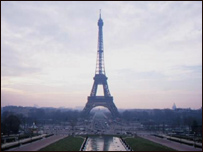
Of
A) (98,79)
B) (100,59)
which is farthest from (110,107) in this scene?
(100,59)

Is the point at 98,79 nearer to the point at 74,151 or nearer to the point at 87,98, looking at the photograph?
the point at 87,98

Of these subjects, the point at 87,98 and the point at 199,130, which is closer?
the point at 199,130

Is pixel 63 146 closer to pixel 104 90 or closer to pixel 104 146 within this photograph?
pixel 104 146

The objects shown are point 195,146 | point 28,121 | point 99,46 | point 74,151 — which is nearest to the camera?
point 74,151

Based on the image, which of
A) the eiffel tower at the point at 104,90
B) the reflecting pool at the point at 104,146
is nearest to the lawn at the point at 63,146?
the reflecting pool at the point at 104,146

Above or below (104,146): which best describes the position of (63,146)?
above

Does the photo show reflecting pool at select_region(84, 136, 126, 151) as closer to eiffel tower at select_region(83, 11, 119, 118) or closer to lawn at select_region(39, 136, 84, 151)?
lawn at select_region(39, 136, 84, 151)

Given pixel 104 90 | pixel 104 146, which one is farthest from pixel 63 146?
pixel 104 90

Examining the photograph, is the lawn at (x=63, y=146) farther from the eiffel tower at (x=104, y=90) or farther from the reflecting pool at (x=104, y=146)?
the eiffel tower at (x=104, y=90)

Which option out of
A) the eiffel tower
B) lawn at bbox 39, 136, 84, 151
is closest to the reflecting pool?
lawn at bbox 39, 136, 84, 151

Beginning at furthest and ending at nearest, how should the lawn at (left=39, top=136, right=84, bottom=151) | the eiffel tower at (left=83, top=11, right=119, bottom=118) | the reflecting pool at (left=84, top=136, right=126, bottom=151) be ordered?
the eiffel tower at (left=83, top=11, right=119, bottom=118) → the reflecting pool at (left=84, top=136, right=126, bottom=151) → the lawn at (left=39, top=136, right=84, bottom=151)

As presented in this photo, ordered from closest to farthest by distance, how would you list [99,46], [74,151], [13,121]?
1. [74,151]
2. [13,121]
3. [99,46]
